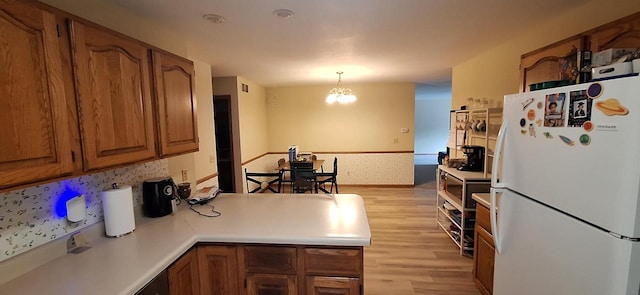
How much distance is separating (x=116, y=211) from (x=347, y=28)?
81.2 inches

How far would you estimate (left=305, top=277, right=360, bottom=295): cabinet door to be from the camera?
1.48 meters

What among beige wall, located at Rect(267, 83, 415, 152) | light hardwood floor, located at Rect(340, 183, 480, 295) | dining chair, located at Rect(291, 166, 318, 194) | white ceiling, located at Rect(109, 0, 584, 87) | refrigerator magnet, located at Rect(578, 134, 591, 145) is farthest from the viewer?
beige wall, located at Rect(267, 83, 415, 152)

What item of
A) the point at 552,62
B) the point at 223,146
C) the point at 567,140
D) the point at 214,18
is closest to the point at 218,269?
the point at 214,18

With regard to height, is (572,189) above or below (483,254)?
above

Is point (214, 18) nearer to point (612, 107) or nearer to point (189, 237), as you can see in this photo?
point (189, 237)

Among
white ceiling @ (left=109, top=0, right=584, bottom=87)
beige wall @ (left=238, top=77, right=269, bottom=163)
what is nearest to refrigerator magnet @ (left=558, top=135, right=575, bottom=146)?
white ceiling @ (left=109, top=0, right=584, bottom=87)

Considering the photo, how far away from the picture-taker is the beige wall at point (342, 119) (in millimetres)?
Answer: 5574

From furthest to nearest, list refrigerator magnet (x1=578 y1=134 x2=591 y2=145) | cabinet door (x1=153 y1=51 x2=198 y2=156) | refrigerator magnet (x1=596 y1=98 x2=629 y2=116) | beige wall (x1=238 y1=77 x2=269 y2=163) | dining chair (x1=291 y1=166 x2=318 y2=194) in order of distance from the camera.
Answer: beige wall (x1=238 y1=77 x2=269 y2=163), dining chair (x1=291 y1=166 x2=318 y2=194), cabinet door (x1=153 y1=51 x2=198 y2=156), refrigerator magnet (x1=578 y1=134 x2=591 y2=145), refrigerator magnet (x1=596 y1=98 x2=629 y2=116)

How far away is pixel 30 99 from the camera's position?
954mm

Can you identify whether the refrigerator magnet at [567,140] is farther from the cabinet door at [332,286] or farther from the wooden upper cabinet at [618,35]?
the cabinet door at [332,286]

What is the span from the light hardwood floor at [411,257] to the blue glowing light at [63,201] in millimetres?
2176

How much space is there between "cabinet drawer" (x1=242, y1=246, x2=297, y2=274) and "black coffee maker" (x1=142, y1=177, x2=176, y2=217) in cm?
72

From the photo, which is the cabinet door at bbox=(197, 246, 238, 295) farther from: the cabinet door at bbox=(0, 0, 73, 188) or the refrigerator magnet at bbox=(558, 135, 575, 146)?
the refrigerator magnet at bbox=(558, 135, 575, 146)

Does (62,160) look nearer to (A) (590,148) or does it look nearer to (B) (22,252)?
(B) (22,252)
